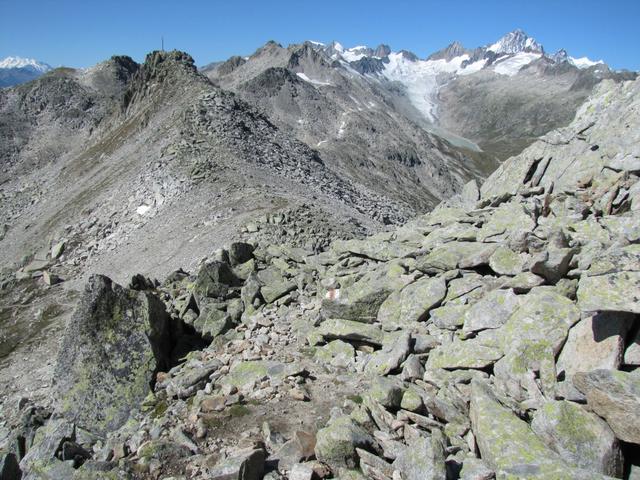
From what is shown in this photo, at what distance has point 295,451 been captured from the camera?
9711 millimetres

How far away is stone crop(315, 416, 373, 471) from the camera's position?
915 centimetres

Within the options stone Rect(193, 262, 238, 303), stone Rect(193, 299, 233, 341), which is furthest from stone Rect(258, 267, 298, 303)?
stone Rect(193, 299, 233, 341)

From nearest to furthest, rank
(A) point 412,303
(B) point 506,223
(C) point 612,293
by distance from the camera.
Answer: (C) point 612,293
(A) point 412,303
(B) point 506,223

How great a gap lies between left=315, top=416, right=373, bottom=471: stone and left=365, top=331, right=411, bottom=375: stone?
337 centimetres

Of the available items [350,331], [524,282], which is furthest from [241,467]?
[524,282]

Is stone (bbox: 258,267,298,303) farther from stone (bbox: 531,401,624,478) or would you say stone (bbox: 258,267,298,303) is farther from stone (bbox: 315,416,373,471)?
stone (bbox: 531,401,624,478)

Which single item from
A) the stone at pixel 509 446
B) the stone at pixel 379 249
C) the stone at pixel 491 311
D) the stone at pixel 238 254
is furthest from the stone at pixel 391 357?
the stone at pixel 238 254

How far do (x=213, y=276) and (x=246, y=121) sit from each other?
3627 centimetres

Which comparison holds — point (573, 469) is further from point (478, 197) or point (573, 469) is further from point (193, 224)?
point (193, 224)

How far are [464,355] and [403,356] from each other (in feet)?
5.79

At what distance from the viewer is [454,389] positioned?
10.8 metres

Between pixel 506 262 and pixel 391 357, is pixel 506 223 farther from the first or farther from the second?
pixel 391 357

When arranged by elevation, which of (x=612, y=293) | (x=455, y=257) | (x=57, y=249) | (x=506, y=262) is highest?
(x=506, y=262)

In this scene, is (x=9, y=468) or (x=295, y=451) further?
(x=9, y=468)
